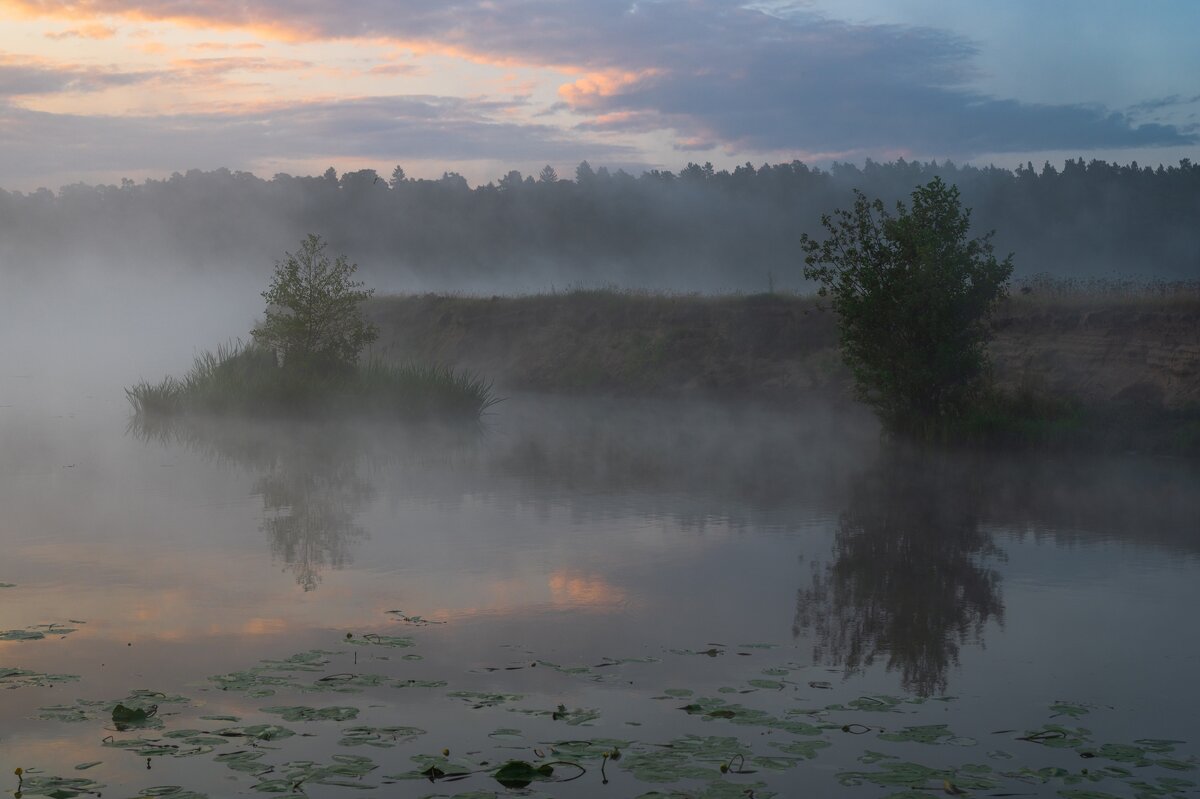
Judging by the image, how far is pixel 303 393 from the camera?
27703 millimetres

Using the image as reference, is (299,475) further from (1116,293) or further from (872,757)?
(1116,293)

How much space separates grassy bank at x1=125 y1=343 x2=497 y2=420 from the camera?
27.7 m

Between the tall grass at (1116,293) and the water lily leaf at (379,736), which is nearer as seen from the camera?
the water lily leaf at (379,736)

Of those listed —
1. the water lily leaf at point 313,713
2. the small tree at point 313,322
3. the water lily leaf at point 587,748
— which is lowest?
the water lily leaf at point 587,748

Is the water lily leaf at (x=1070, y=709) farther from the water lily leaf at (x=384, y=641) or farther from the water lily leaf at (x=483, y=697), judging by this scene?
the water lily leaf at (x=384, y=641)

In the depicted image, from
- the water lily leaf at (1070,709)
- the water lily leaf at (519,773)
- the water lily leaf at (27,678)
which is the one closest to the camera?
the water lily leaf at (519,773)

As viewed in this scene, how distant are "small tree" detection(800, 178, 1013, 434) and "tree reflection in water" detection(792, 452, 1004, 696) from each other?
19.5 feet

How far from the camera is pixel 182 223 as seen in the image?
398 ft

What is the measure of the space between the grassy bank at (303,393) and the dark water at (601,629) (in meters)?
8.42

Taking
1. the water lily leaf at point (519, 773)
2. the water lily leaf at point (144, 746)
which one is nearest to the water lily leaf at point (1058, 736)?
the water lily leaf at point (519, 773)

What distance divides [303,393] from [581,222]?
91.0 m

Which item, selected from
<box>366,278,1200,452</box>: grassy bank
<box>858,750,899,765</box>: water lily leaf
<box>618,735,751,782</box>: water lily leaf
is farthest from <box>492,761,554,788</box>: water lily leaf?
<box>366,278,1200,452</box>: grassy bank

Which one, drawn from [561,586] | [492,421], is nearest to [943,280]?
[492,421]

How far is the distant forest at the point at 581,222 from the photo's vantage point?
102188mm
